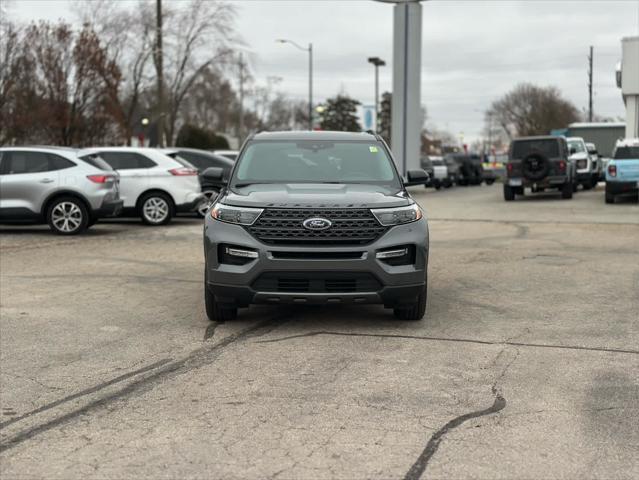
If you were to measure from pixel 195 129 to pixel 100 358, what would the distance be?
51.3 metres

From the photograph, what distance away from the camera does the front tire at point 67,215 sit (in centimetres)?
1514

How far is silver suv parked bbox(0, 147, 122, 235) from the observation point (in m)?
15.0

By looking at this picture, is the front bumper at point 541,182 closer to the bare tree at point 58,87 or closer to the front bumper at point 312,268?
the bare tree at point 58,87

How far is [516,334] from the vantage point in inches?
275

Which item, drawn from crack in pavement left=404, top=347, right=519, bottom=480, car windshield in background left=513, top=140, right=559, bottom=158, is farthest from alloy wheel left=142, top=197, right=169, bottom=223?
car windshield in background left=513, top=140, right=559, bottom=158

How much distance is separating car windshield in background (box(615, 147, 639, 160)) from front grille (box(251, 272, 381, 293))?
59.2ft

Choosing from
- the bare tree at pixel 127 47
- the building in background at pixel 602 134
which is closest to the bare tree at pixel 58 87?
the bare tree at pixel 127 47

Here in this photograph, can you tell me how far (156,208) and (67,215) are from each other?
2.35m

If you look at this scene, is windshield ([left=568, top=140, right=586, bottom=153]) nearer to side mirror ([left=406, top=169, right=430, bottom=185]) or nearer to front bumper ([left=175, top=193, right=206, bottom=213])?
front bumper ([left=175, top=193, right=206, bottom=213])

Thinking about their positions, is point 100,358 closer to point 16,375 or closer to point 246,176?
point 16,375

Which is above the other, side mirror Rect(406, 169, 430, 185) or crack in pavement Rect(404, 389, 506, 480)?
side mirror Rect(406, 169, 430, 185)

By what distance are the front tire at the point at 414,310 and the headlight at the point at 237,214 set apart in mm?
1496

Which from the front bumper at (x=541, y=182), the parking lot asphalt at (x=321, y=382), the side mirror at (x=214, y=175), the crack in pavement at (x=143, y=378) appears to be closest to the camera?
the parking lot asphalt at (x=321, y=382)

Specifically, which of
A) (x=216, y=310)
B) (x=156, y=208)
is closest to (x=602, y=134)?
(x=156, y=208)
